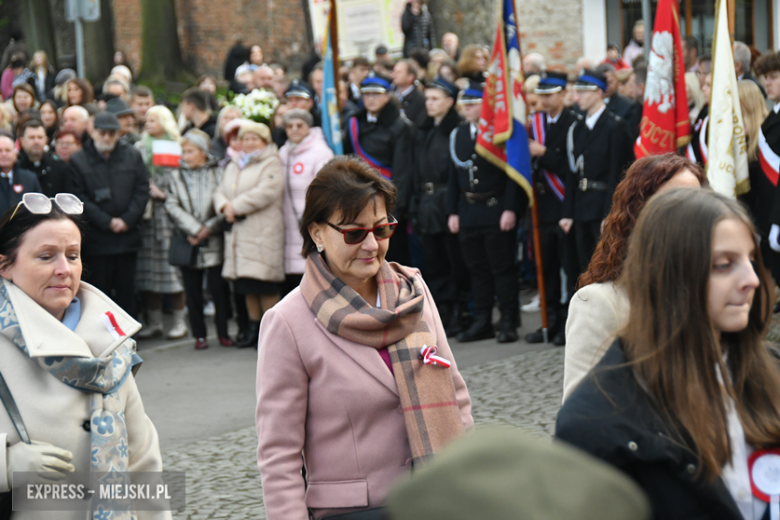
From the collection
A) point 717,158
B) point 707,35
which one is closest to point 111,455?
point 717,158

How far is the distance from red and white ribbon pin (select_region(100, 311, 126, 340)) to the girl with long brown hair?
1.69m

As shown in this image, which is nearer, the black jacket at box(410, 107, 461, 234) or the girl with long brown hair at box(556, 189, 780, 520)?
the girl with long brown hair at box(556, 189, 780, 520)

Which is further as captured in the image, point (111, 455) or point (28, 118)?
point (28, 118)

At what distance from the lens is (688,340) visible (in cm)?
205

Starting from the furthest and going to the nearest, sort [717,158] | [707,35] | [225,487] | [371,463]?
[707,35]
[717,158]
[225,487]
[371,463]

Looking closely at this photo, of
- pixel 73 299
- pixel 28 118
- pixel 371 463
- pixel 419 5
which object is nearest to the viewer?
pixel 371 463

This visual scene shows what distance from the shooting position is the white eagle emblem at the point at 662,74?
736cm

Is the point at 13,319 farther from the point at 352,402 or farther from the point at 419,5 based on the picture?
the point at 419,5

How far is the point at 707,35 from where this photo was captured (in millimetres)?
18609

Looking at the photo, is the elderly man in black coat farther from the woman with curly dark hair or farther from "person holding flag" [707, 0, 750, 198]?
the woman with curly dark hair

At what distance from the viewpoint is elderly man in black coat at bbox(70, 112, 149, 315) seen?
29.5 ft

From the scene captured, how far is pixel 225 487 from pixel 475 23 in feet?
55.9

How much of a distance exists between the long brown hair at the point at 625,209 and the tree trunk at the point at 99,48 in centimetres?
1803

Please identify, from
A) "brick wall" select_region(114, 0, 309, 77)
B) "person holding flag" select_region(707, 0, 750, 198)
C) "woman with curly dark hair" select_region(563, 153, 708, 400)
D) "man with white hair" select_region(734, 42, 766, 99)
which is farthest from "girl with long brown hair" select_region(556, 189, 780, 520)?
"brick wall" select_region(114, 0, 309, 77)
